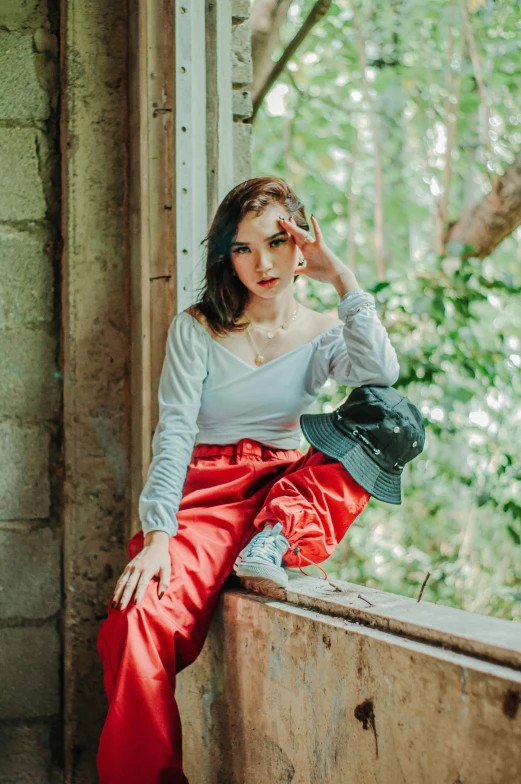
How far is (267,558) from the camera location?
1.56 meters

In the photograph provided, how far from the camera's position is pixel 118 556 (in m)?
2.16

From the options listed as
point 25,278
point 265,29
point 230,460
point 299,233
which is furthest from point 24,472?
point 265,29

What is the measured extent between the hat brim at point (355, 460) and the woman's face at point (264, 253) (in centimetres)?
36

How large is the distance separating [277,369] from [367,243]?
15.3 feet

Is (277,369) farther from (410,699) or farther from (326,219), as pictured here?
(326,219)

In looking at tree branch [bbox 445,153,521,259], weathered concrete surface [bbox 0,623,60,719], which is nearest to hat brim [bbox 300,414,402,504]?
weathered concrete surface [bbox 0,623,60,719]

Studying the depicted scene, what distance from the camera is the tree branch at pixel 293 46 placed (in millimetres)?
2803

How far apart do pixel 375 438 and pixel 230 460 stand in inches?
14.6

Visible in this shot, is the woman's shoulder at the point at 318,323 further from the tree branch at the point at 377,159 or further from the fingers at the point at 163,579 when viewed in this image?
the tree branch at the point at 377,159

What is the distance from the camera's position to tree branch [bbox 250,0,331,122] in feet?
9.20

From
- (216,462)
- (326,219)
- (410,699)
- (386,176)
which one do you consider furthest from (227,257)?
(386,176)

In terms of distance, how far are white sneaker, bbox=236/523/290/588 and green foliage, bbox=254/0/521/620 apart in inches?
55.3

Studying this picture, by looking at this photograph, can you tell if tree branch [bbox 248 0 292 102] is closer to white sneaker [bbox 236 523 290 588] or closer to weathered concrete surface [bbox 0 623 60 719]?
white sneaker [bbox 236 523 290 588]

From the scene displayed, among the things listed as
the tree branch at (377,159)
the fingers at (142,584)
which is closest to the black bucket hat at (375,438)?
the fingers at (142,584)
